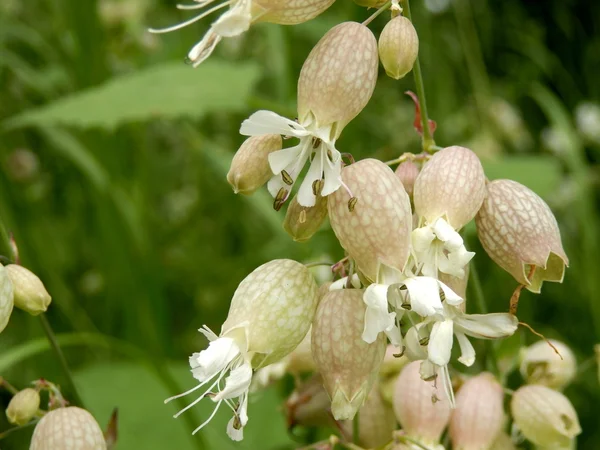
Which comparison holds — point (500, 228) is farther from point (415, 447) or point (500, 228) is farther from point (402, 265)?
point (415, 447)

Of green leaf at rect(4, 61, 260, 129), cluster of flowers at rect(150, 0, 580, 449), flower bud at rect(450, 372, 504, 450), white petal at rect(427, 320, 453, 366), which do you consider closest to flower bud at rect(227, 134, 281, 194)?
cluster of flowers at rect(150, 0, 580, 449)

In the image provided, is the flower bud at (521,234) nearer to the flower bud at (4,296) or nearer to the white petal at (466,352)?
the white petal at (466,352)

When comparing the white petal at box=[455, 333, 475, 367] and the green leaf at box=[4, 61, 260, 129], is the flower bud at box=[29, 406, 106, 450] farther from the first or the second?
the green leaf at box=[4, 61, 260, 129]

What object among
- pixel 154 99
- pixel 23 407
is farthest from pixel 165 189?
pixel 23 407

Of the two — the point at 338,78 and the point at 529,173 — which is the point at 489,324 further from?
the point at 529,173

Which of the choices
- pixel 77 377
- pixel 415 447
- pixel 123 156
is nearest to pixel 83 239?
pixel 123 156

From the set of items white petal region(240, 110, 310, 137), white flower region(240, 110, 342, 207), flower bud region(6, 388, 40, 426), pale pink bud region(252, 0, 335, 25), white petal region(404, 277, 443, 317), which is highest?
pale pink bud region(252, 0, 335, 25)
